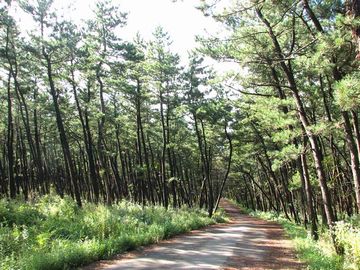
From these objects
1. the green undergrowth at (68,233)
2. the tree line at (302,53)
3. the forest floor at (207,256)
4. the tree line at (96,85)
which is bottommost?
the forest floor at (207,256)

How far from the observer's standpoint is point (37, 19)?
71.6ft

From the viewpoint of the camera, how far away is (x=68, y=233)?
13086 mm

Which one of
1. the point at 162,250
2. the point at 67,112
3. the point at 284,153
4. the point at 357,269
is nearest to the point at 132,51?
the point at 67,112

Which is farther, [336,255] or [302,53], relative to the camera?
[302,53]

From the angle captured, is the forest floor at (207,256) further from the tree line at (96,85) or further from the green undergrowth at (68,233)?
the tree line at (96,85)

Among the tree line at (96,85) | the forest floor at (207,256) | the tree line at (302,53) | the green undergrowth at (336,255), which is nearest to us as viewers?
the tree line at (302,53)

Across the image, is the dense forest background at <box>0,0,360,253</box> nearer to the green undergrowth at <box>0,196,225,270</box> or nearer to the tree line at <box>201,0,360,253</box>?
the tree line at <box>201,0,360,253</box>

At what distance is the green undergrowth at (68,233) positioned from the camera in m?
9.26

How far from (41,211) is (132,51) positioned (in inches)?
506

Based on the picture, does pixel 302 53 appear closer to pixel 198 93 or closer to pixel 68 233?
pixel 68 233

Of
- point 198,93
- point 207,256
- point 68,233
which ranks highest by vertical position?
point 198,93

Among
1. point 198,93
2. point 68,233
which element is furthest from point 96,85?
point 68,233

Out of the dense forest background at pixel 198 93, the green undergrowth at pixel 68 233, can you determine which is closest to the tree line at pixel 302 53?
the dense forest background at pixel 198 93

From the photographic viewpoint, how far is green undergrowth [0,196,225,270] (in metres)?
9.26
